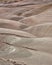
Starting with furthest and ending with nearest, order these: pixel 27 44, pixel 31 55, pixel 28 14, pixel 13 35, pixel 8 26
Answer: pixel 28 14, pixel 8 26, pixel 13 35, pixel 27 44, pixel 31 55

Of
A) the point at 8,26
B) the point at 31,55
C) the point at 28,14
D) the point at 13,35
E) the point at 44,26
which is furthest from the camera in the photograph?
the point at 28,14

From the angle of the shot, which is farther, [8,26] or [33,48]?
[8,26]

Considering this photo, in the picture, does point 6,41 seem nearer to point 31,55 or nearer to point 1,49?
point 1,49

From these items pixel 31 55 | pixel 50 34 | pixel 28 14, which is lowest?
pixel 31 55

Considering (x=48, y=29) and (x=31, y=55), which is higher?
(x=48, y=29)

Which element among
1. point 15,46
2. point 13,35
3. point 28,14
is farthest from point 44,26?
point 28,14

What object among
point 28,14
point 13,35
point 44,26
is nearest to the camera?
point 13,35

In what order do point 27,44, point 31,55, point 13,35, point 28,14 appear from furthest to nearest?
point 28,14 → point 13,35 → point 27,44 → point 31,55

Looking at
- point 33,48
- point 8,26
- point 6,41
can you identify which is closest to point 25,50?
point 33,48

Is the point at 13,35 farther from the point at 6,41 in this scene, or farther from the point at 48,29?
the point at 48,29
